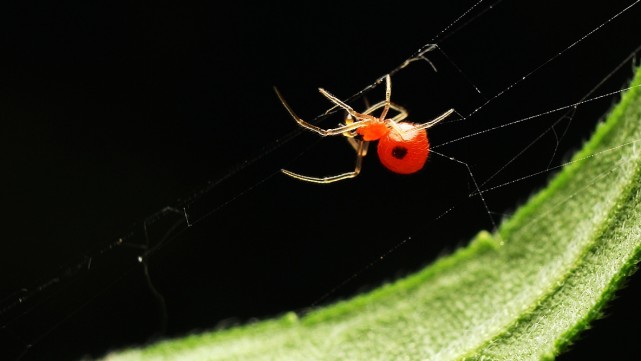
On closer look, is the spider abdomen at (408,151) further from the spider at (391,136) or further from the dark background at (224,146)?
the dark background at (224,146)

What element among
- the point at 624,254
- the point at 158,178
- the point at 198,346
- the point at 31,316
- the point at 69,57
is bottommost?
the point at 624,254

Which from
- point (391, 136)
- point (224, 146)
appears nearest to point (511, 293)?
point (391, 136)

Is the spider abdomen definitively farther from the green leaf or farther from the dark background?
the dark background

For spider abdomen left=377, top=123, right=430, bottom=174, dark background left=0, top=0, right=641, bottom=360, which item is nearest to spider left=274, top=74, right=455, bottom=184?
spider abdomen left=377, top=123, right=430, bottom=174

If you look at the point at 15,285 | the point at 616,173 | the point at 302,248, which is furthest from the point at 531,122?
the point at 15,285

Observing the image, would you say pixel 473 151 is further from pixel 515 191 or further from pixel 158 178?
pixel 158 178

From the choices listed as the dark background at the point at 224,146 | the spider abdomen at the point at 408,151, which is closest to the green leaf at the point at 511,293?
the spider abdomen at the point at 408,151
